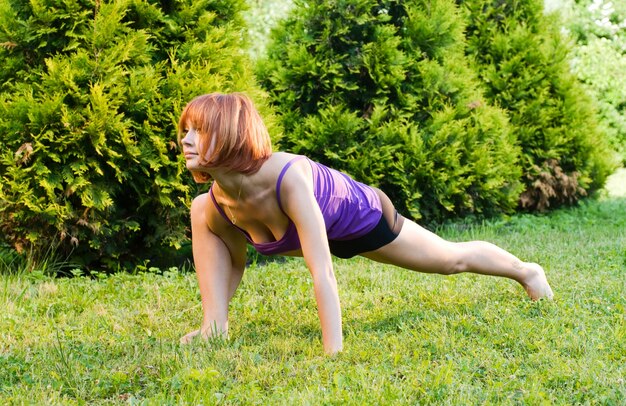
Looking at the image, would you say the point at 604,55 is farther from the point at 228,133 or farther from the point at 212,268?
the point at 228,133

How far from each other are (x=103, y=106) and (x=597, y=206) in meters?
6.16

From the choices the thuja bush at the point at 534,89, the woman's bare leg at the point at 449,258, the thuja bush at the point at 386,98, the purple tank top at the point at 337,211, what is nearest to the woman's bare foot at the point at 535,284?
the woman's bare leg at the point at 449,258

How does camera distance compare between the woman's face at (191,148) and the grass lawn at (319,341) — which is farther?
the woman's face at (191,148)

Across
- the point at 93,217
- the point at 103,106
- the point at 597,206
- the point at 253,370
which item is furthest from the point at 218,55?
the point at 597,206

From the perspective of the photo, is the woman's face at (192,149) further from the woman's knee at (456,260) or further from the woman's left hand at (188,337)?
the woman's knee at (456,260)

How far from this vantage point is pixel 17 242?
5.45 metres

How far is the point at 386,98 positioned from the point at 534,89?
2.50m

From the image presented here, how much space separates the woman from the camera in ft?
11.0

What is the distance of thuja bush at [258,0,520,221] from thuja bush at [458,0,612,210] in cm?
128

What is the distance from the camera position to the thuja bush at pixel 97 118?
5.18m

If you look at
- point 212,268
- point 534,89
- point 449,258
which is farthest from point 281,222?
point 534,89

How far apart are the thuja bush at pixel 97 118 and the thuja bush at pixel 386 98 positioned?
4.31ft

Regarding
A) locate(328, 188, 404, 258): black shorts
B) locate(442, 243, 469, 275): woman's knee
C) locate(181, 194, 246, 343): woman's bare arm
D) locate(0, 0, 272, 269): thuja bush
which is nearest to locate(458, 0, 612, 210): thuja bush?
locate(0, 0, 272, 269): thuja bush

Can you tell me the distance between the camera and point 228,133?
3320 mm
